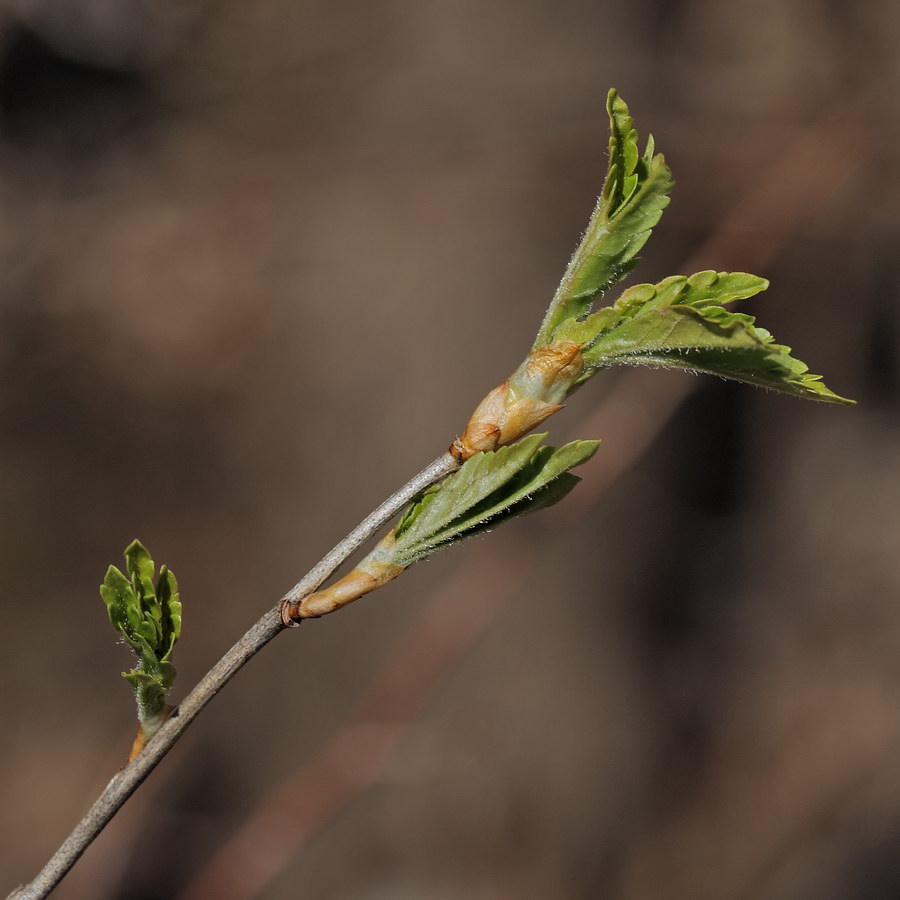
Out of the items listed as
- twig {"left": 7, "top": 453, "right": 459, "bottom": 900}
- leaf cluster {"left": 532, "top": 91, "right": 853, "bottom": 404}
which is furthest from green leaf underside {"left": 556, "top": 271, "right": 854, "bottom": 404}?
twig {"left": 7, "top": 453, "right": 459, "bottom": 900}

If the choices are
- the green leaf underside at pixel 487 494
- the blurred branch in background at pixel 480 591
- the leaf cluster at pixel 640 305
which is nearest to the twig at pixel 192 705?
the green leaf underside at pixel 487 494

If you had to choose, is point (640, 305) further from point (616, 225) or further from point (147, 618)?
point (147, 618)

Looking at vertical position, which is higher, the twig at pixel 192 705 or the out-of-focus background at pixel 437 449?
the out-of-focus background at pixel 437 449

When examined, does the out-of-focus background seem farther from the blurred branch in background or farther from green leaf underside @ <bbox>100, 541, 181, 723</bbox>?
green leaf underside @ <bbox>100, 541, 181, 723</bbox>

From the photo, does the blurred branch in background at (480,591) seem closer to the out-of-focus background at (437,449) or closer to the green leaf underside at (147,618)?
the out-of-focus background at (437,449)

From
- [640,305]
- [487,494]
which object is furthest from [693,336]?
[487,494]
